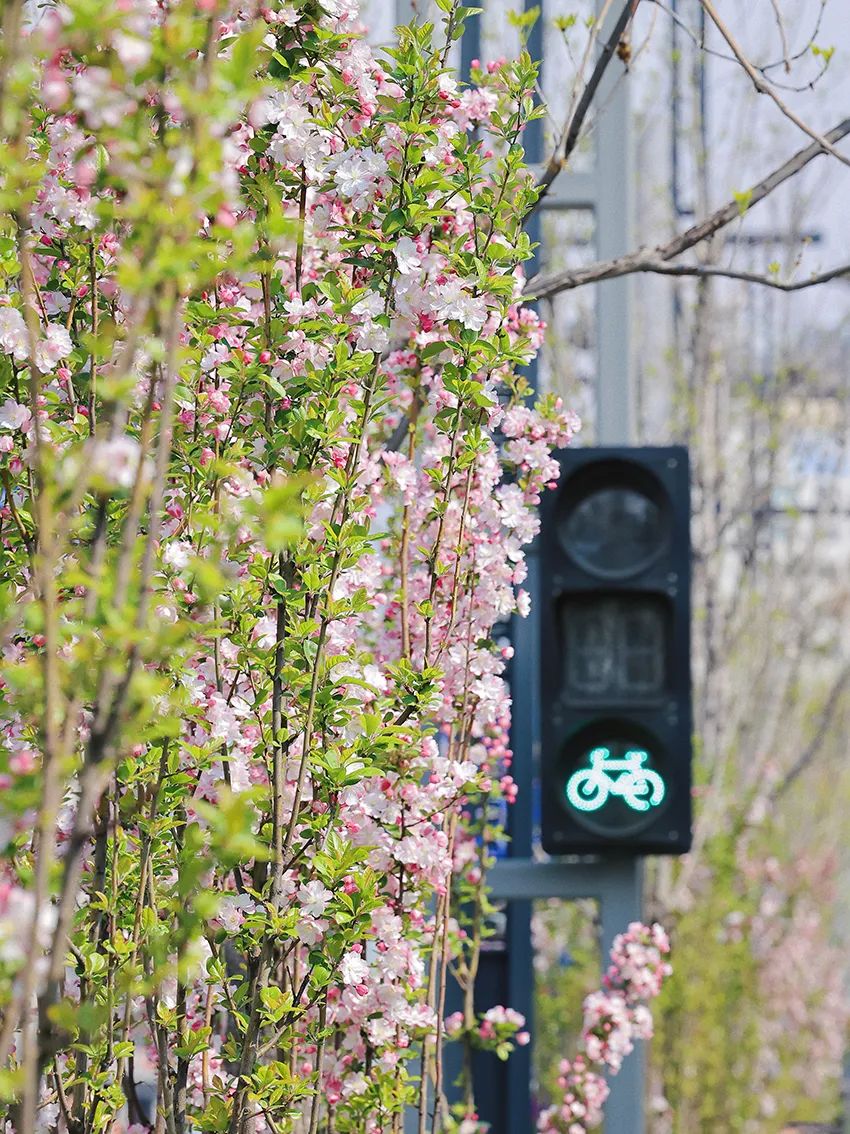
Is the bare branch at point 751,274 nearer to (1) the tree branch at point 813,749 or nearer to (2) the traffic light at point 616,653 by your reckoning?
(2) the traffic light at point 616,653

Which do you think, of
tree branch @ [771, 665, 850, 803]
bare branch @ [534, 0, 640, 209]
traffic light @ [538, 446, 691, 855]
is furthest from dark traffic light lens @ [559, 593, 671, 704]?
tree branch @ [771, 665, 850, 803]

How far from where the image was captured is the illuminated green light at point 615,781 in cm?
356

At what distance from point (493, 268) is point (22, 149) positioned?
1139mm

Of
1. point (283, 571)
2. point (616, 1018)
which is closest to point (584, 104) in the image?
point (283, 571)

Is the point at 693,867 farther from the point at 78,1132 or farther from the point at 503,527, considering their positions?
the point at 78,1132

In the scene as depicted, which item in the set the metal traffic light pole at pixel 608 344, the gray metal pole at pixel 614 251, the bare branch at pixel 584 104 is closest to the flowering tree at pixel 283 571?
the bare branch at pixel 584 104

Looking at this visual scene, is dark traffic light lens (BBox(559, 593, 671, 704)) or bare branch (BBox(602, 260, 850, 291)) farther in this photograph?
dark traffic light lens (BBox(559, 593, 671, 704))

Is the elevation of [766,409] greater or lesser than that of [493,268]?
greater

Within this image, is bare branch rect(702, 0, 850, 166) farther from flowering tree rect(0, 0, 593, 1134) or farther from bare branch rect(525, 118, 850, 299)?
flowering tree rect(0, 0, 593, 1134)

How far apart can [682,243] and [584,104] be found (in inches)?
16.4

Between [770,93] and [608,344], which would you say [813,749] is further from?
[770,93]

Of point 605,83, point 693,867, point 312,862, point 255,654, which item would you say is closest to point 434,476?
point 255,654

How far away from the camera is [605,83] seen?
14.2 ft

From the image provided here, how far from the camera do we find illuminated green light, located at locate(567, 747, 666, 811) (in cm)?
356
